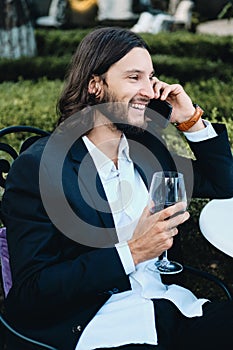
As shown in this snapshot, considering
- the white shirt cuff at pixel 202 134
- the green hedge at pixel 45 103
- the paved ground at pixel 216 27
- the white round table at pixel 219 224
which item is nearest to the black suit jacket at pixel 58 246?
the white round table at pixel 219 224

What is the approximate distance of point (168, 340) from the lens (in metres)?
2.17

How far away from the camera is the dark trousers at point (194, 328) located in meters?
2.15

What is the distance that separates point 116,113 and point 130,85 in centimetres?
11

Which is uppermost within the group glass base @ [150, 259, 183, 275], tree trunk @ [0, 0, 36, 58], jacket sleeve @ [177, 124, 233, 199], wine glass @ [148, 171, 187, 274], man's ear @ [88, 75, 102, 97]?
man's ear @ [88, 75, 102, 97]

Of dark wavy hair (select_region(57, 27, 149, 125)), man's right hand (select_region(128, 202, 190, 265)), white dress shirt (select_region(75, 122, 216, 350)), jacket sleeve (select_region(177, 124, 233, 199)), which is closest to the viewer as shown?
man's right hand (select_region(128, 202, 190, 265))

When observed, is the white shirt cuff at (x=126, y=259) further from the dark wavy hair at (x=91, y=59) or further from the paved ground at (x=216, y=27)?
the paved ground at (x=216, y=27)

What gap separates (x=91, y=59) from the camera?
2.35m

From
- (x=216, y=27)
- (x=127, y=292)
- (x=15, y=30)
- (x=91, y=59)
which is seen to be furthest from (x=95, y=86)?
(x=216, y=27)

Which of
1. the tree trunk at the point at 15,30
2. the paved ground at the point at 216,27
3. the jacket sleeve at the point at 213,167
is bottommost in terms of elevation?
the paved ground at the point at 216,27

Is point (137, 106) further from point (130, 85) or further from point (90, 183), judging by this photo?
point (90, 183)

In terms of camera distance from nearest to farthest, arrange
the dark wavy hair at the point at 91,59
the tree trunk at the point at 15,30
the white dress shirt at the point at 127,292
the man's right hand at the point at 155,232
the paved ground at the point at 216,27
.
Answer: the man's right hand at the point at 155,232 < the white dress shirt at the point at 127,292 < the dark wavy hair at the point at 91,59 < the tree trunk at the point at 15,30 < the paved ground at the point at 216,27

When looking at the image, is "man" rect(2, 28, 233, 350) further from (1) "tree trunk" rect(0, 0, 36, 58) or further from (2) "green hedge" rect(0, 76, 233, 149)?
(1) "tree trunk" rect(0, 0, 36, 58)

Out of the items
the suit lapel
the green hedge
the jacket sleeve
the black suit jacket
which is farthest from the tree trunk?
the black suit jacket

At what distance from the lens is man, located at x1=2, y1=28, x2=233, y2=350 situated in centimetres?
200
